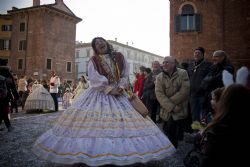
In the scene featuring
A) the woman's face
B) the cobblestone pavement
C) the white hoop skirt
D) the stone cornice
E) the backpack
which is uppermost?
the stone cornice

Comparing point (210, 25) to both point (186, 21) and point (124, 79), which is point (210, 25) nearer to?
point (186, 21)

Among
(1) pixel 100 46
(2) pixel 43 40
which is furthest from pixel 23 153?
(2) pixel 43 40

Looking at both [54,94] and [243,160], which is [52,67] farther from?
[243,160]

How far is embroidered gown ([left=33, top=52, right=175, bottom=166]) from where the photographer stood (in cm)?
305

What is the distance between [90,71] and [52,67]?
33468mm

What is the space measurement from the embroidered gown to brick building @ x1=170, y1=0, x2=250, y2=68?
14.1 metres

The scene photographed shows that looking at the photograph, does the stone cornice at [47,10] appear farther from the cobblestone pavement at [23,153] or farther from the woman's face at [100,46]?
the woman's face at [100,46]

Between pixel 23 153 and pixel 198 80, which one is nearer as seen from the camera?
pixel 23 153

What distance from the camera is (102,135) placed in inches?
128

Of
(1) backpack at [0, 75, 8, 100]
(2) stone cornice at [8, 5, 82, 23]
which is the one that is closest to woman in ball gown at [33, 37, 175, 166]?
(1) backpack at [0, 75, 8, 100]

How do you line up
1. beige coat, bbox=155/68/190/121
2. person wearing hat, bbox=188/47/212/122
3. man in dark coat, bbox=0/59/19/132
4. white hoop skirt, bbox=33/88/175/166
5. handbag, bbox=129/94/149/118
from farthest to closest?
man in dark coat, bbox=0/59/19/132 → person wearing hat, bbox=188/47/212/122 → beige coat, bbox=155/68/190/121 → handbag, bbox=129/94/149/118 → white hoop skirt, bbox=33/88/175/166

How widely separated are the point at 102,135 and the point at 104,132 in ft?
0.17

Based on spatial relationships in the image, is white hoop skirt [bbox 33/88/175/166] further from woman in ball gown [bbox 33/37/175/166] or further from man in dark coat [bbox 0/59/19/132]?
man in dark coat [bbox 0/59/19/132]

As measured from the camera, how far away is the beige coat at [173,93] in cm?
471
